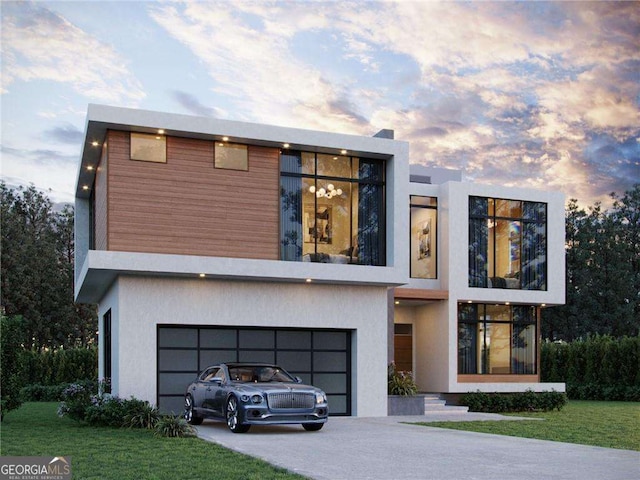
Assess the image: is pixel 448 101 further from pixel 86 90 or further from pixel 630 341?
pixel 630 341

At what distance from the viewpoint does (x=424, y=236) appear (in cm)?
2856

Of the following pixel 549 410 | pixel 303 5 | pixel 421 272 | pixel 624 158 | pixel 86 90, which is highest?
pixel 303 5

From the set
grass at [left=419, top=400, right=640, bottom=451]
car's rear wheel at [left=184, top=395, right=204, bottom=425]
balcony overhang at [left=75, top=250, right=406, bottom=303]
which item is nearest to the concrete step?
grass at [left=419, top=400, right=640, bottom=451]

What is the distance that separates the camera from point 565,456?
13.3 metres

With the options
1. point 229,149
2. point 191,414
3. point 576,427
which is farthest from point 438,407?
point 229,149

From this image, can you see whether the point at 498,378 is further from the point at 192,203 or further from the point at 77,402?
the point at 77,402

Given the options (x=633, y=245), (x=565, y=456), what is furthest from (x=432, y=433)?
(x=633, y=245)

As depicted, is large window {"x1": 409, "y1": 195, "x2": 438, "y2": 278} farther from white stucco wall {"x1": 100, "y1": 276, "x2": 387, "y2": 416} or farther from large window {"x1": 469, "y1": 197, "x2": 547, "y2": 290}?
white stucco wall {"x1": 100, "y1": 276, "x2": 387, "y2": 416}

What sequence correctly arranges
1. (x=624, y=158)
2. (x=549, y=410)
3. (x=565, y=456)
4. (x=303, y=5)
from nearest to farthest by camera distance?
(x=565, y=456) → (x=303, y=5) → (x=624, y=158) → (x=549, y=410)

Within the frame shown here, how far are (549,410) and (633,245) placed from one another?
32.1 meters

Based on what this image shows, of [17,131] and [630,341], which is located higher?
[17,131]
